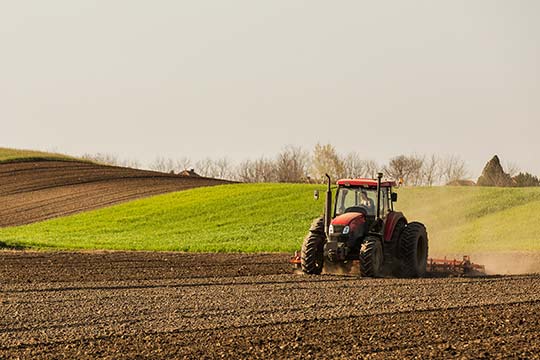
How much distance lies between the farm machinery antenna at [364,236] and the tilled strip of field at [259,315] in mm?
556

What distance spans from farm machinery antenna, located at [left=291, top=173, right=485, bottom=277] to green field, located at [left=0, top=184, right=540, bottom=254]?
1198cm

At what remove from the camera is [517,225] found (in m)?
41.6

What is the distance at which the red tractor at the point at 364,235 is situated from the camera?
20.7m

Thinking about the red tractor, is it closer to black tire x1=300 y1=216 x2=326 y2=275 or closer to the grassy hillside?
black tire x1=300 y1=216 x2=326 y2=275

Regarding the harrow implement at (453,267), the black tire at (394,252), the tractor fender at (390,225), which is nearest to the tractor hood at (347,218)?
the tractor fender at (390,225)

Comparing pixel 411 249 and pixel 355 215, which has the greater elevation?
pixel 355 215

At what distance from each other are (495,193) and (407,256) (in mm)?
29778

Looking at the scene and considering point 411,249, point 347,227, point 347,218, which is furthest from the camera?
point 411,249

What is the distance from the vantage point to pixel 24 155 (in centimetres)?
7806

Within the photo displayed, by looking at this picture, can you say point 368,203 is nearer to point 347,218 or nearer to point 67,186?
point 347,218

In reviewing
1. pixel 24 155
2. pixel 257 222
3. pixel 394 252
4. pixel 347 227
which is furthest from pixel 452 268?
pixel 24 155

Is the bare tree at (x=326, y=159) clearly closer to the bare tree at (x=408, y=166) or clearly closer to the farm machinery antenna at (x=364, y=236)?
the bare tree at (x=408, y=166)

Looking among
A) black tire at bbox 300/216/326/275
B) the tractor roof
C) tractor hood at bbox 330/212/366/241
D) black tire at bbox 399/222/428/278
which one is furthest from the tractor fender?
black tire at bbox 300/216/326/275

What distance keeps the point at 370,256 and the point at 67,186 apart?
1736 inches
